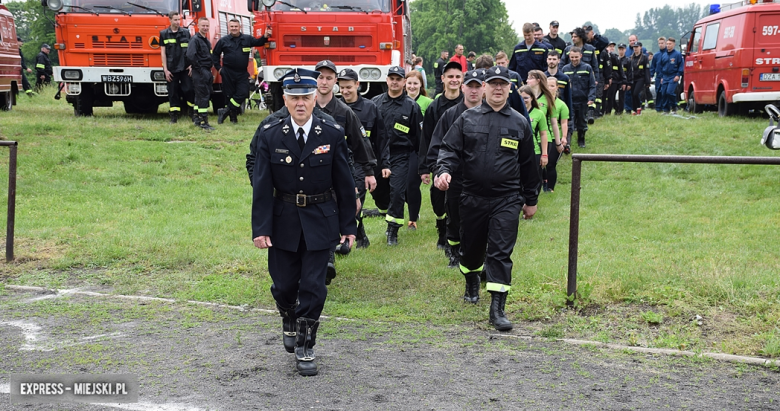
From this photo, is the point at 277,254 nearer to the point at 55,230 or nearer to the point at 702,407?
the point at 702,407

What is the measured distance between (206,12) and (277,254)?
14114mm

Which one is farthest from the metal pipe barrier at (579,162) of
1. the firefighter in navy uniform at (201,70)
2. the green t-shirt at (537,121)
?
the firefighter in navy uniform at (201,70)

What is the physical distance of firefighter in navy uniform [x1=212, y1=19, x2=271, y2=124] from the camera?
16.9 metres

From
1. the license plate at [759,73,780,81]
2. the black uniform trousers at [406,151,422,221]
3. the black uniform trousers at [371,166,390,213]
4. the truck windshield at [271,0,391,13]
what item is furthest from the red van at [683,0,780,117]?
the black uniform trousers at [406,151,422,221]

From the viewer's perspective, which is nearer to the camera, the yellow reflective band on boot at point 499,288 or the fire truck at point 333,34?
the yellow reflective band on boot at point 499,288

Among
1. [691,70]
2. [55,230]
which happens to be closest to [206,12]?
[55,230]

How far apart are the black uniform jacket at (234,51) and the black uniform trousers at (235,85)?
0.30 ft

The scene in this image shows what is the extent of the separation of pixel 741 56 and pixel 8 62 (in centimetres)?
1689

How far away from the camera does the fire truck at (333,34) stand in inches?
643

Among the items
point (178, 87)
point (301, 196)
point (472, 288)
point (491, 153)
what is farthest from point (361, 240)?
point (178, 87)

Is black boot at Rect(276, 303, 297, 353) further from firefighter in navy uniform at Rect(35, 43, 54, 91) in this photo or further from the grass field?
firefighter in navy uniform at Rect(35, 43, 54, 91)

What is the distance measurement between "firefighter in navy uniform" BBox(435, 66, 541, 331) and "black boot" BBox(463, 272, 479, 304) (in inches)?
21.1

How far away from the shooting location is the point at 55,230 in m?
9.38

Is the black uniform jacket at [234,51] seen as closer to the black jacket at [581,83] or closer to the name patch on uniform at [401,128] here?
the black jacket at [581,83]
